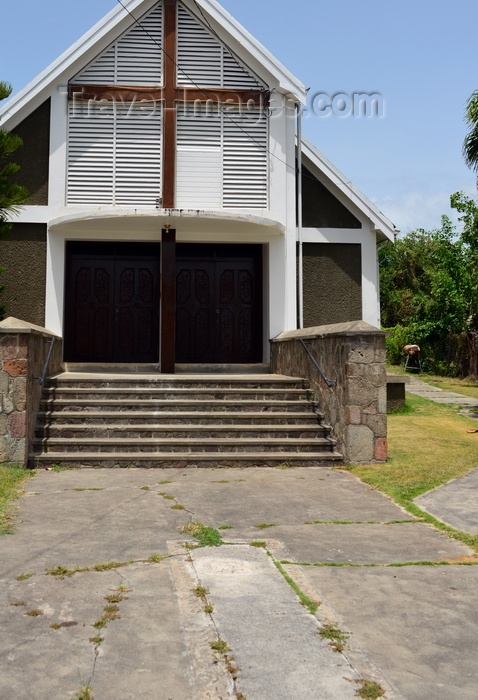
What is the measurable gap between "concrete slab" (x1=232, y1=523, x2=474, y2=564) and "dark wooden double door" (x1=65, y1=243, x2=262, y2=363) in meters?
8.59

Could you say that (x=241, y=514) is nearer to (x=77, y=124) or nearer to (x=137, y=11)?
(x=77, y=124)

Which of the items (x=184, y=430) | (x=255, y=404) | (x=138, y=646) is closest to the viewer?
(x=138, y=646)

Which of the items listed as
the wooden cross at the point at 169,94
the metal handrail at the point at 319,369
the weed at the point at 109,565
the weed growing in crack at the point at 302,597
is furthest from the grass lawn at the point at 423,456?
the wooden cross at the point at 169,94

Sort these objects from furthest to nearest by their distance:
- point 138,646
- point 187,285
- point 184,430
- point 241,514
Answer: point 187,285
point 184,430
point 241,514
point 138,646

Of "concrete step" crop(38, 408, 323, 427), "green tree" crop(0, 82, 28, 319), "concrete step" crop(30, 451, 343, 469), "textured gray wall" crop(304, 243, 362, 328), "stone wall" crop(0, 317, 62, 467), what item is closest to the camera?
"stone wall" crop(0, 317, 62, 467)

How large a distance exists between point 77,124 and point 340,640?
470 inches

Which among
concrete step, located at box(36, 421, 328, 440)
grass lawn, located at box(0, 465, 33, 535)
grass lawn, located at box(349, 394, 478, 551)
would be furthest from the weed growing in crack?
concrete step, located at box(36, 421, 328, 440)

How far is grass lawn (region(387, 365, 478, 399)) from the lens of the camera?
17.9 metres

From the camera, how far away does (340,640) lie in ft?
10.7

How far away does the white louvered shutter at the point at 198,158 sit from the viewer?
42.7 ft

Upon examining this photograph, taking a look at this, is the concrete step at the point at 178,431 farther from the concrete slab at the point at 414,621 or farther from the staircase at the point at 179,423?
the concrete slab at the point at 414,621

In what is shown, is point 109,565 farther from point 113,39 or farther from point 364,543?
point 113,39

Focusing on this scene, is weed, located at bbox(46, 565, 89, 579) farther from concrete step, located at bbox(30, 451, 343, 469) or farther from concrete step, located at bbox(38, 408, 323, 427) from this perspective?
concrete step, located at bbox(38, 408, 323, 427)

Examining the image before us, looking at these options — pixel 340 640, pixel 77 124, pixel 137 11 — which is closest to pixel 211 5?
pixel 137 11
